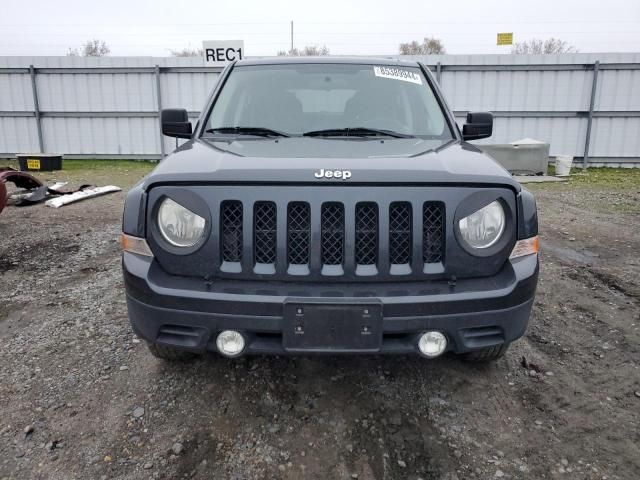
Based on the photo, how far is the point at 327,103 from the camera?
3293 mm

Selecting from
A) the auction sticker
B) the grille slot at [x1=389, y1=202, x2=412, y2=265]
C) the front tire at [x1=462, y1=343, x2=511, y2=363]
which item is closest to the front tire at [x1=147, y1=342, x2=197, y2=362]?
the grille slot at [x1=389, y1=202, x2=412, y2=265]

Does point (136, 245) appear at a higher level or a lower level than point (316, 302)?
higher

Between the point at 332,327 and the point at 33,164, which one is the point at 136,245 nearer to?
the point at 332,327

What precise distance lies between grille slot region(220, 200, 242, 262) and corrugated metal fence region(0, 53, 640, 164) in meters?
12.7

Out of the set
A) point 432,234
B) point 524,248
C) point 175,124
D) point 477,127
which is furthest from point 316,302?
point 477,127

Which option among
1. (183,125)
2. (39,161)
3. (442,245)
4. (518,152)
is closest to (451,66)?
(518,152)

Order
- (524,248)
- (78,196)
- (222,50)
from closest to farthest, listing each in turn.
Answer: (524,248) → (78,196) → (222,50)

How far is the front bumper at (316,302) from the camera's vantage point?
203cm

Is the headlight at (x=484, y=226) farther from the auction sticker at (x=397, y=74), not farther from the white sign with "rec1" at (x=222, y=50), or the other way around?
the white sign with "rec1" at (x=222, y=50)

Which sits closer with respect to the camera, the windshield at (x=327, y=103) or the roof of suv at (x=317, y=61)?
the windshield at (x=327, y=103)

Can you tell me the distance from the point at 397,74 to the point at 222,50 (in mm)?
9849

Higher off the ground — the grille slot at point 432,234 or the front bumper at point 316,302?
the grille slot at point 432,234

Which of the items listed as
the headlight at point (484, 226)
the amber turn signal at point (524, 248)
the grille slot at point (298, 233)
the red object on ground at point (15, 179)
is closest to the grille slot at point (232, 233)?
the grille slot at point (298, 233)

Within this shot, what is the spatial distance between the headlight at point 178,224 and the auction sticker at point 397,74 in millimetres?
1969
